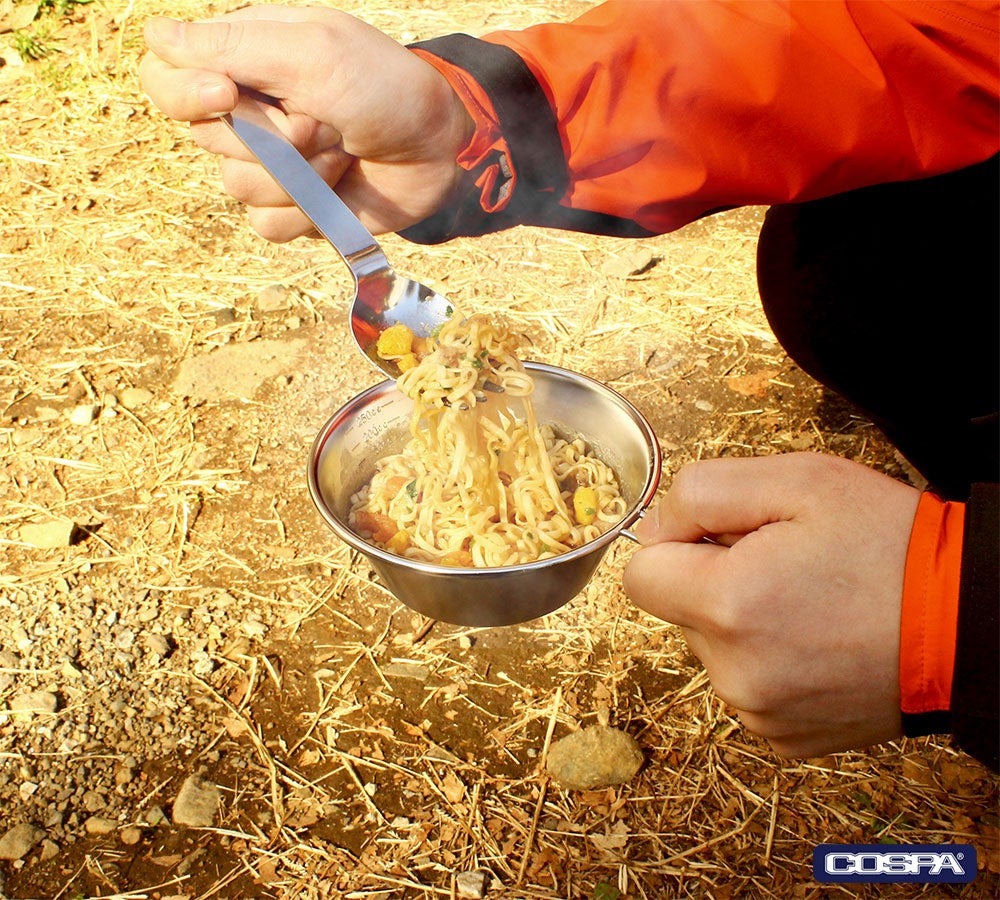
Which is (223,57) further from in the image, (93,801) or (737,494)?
(93,801)

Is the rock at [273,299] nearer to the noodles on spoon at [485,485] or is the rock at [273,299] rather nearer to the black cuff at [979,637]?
the noodles on spoon at [485,485]

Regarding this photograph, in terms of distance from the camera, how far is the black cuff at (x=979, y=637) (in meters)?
1.61

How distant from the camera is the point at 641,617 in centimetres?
330

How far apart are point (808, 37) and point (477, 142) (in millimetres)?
1016

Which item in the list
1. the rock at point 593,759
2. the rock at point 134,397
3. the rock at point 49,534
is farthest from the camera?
the rock at point 134,397

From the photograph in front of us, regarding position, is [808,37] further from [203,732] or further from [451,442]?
[203,732]

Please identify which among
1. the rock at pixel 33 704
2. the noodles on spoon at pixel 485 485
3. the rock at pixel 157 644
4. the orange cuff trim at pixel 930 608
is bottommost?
the rock at pixel 33 704

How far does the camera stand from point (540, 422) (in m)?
3.43

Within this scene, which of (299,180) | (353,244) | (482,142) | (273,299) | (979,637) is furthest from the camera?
(273,299)

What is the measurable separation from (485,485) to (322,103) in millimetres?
1319

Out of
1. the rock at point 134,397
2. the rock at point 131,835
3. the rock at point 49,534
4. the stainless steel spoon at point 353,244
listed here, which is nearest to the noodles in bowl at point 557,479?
the stainless steel spoon at point 353,244

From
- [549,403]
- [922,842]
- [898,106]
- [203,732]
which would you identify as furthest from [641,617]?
[898,106]

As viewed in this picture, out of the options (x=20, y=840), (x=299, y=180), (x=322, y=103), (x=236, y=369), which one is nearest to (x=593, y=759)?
(x=20, y=840)

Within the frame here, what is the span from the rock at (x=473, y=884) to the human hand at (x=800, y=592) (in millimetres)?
1080
